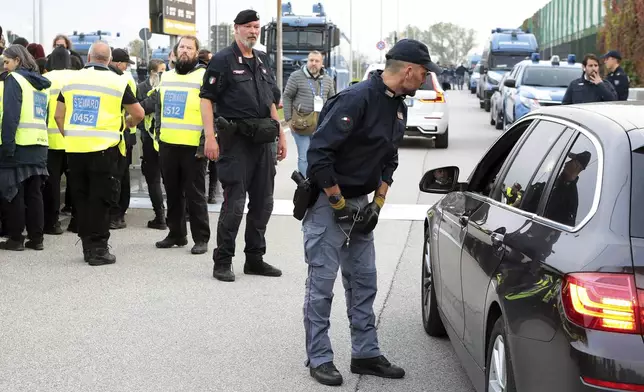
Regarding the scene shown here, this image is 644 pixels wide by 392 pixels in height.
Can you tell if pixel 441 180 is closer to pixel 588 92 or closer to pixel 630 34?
pixel 588 92

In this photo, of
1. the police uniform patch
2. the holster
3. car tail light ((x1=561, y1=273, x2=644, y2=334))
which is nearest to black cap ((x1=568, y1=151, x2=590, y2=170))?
car tail light ((x1=561, y1=273, x2=644, y2=334))

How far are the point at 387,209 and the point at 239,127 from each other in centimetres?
486

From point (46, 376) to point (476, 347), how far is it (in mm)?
2343

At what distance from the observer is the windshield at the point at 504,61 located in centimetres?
3956

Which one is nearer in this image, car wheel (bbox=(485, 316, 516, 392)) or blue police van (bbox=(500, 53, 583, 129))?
car wheel (bbox=(485, 316, 516, 392))

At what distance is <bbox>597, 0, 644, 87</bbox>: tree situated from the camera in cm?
2823

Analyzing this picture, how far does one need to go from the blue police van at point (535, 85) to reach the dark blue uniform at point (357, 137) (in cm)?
1646

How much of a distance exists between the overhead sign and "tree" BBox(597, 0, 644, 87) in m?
15.9

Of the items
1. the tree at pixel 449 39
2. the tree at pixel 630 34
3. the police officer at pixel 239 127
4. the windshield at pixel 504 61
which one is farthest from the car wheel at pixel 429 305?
the tree at pixel 449 39

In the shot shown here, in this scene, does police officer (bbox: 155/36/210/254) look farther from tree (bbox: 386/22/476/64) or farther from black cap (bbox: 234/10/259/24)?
tree (bbox: 386/22/476/64)

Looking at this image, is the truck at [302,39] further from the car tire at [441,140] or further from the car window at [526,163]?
the car window at [526,163]

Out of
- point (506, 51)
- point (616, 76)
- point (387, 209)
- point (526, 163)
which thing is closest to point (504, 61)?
point (506, 51)

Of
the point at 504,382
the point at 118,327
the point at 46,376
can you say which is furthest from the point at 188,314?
the point at 504,382

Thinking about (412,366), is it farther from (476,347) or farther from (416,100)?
(416,100)
